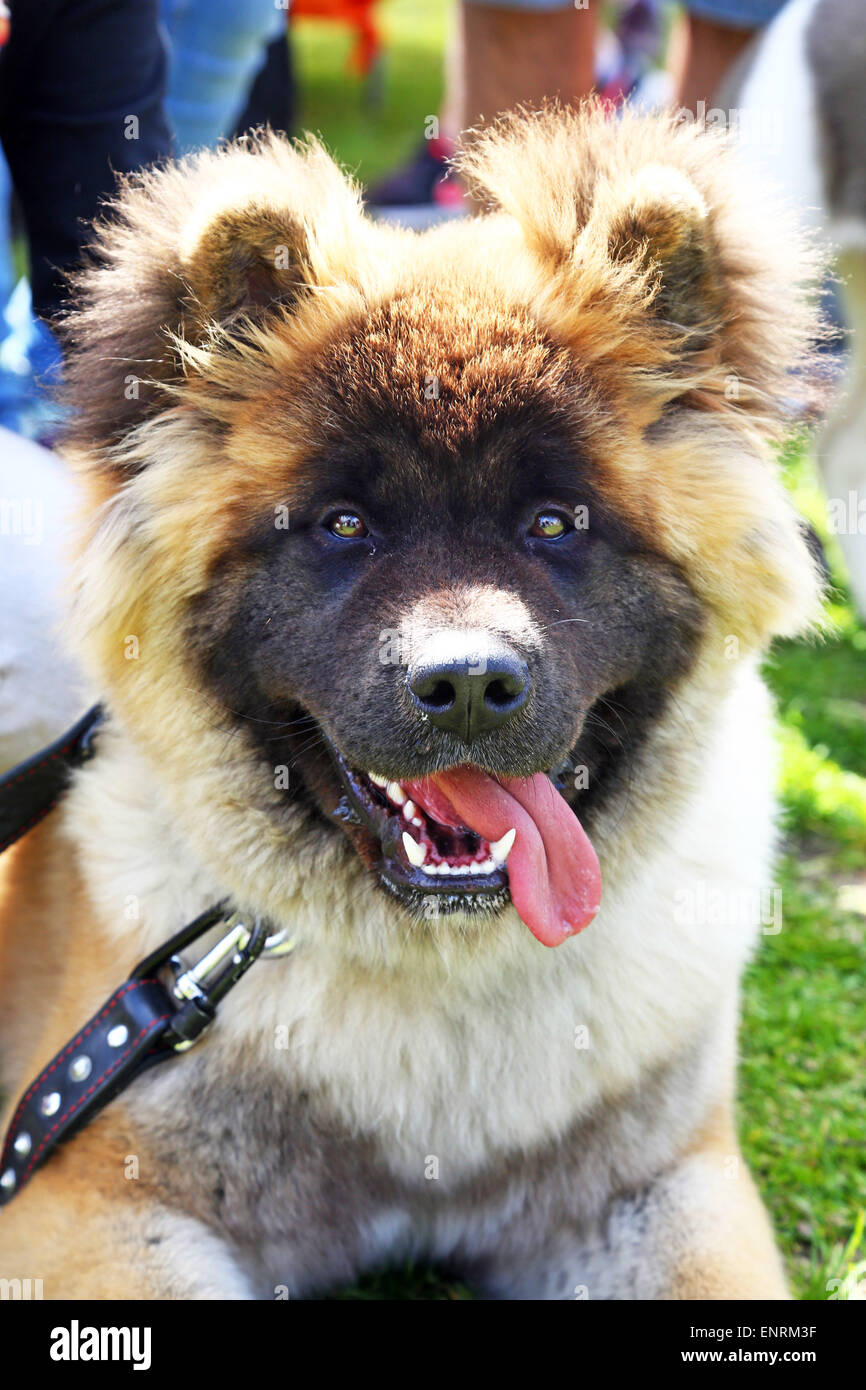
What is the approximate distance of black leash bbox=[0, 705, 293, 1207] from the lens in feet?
8.50

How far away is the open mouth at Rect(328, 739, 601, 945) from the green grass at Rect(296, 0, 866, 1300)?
2.92 ft

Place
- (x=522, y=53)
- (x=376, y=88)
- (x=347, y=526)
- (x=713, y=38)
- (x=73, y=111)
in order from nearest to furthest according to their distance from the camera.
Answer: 1. (x=347, y=526)
2. (x=73, y=111)
3. (x=522, y=53)
4. (x=713, y=38)
5. (x=376, y=88)

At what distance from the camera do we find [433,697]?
7.23 feet

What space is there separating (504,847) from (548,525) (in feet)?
1.87

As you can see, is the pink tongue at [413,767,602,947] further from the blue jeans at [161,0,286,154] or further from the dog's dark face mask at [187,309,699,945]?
the blue jeans at [161,0,286,154]

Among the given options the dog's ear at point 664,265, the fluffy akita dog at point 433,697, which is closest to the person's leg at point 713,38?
the dog's ear at point 664,265

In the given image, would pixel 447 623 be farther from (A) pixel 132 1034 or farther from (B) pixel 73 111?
(B) pixel 73 111

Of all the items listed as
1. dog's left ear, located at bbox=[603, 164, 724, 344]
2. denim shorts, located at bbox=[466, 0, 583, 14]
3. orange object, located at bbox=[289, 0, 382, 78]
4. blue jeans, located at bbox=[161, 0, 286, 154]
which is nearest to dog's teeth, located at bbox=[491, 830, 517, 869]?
dog's left ear, located at bbox=[603, 164, 724, 344]

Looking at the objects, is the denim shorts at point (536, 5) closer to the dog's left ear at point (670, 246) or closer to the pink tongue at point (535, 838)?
the dog's left ear at point (670, 246)

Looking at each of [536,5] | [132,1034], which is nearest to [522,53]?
[536,5]

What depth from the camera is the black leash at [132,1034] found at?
2.59 m

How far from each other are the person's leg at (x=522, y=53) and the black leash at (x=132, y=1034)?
180 inches
